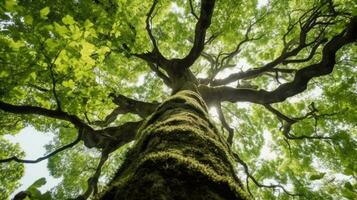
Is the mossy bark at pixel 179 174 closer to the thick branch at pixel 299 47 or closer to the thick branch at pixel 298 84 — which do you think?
the thick branch at pixel 298 84

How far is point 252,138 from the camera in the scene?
44.5 ft

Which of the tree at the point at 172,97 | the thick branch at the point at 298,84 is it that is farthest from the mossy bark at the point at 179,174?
the thick branch at the point at 298,84

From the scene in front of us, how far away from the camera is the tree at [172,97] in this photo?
2.52 m

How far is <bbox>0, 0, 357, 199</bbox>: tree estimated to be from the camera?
8.27 feet

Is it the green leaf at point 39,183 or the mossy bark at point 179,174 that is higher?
the mossy bark at point 179,174

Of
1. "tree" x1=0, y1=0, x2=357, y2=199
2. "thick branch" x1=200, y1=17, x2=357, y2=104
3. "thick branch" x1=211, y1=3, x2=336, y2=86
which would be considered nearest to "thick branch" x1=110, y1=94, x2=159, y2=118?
"tree" x1=0, y1=0, x2=357, y2=199

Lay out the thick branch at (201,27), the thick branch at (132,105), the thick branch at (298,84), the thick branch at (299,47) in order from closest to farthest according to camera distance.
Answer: the thick branch at (201,27) → the thick branch at (298,84) → the thick branch at (299,47) → the thick branch at (132,105)

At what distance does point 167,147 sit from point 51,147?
38.7ft

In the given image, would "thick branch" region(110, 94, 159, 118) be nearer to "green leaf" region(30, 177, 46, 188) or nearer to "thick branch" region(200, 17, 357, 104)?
"thick branch" region(200, 17, 357, 104)

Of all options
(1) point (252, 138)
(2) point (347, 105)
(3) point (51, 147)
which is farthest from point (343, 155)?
(3) point (51, 147)

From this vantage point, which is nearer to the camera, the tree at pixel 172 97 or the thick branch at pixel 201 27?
the tree at pixel 172 97

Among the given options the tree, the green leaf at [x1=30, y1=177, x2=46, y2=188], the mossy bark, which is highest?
the tree

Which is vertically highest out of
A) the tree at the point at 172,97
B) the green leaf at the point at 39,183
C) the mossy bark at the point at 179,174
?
the tree at the point at 172,97

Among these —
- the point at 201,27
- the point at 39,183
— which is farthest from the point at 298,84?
the point at 39,183
